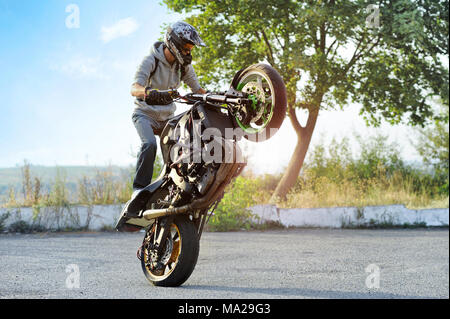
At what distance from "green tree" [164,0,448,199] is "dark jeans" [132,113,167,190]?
10481mm

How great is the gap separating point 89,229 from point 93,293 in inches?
290

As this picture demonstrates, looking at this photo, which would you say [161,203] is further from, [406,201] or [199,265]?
[406,201]

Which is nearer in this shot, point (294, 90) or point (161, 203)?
point (161, 203)

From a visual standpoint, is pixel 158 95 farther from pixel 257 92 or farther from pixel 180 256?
pixel 180 256

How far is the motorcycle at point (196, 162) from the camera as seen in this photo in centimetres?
430

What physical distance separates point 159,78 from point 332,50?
50.6ft

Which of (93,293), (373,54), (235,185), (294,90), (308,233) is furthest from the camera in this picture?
(373,54)

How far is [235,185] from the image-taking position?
39.6ft

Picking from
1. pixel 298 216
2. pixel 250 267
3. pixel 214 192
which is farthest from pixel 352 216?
pixel 214 192

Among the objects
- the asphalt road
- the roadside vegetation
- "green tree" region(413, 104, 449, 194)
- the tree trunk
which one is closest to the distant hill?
the roadside vegetation

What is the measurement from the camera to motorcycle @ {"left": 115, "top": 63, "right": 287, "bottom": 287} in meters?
Answer: 4.30

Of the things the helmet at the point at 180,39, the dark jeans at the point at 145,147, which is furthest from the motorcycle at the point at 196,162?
the helmet at the point at 180,39
